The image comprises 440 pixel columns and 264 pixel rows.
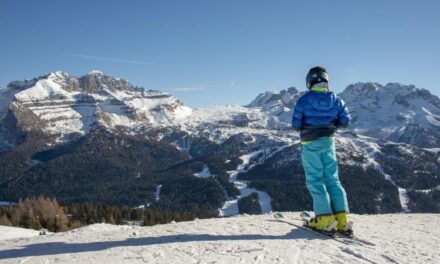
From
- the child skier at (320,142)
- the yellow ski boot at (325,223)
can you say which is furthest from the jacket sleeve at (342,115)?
the yellow ski boot at (325,223)

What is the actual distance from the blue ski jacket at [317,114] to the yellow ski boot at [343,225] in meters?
1.89

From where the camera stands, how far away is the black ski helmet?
37.0ft

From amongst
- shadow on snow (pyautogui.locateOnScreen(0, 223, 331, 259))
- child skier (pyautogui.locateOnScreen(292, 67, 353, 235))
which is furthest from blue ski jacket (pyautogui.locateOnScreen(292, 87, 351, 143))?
shadow on snow (pyautogui.locateOnScreen(0, 223, 331, 259))

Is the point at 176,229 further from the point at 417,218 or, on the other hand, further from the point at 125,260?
the point at 417,218

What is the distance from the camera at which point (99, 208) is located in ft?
382

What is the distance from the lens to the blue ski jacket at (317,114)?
438 inches

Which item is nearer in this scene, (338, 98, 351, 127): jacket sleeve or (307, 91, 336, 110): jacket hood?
(307, 91, 336, 110): jacket hood

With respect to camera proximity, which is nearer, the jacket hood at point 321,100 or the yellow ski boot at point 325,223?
the yellow ski boot at point 325,223

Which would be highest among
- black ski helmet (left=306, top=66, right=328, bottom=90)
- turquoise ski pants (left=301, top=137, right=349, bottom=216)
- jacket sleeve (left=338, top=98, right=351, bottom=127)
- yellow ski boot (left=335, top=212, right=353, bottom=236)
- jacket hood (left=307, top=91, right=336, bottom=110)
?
black ski helmet (left=306, top=66, right=328, bottom=90)

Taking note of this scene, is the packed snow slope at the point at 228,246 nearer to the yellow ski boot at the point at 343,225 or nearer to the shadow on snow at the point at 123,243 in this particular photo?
the shadow on snow at the point at 123,243

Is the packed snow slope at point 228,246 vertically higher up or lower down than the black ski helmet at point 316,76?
lower down

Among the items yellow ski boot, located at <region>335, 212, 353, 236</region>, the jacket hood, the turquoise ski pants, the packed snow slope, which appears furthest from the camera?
the jacket hood

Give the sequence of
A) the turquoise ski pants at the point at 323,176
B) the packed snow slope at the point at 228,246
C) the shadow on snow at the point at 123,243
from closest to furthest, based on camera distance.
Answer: the packed snow slope at the point at 228,246, the shadow on snow at the point at 123,243, the turquoise ski pants at the point at 323,176

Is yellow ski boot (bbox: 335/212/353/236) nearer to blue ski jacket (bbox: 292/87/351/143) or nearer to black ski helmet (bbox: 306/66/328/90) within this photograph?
blue ski jacket (bbox: 292/87/351/143)
